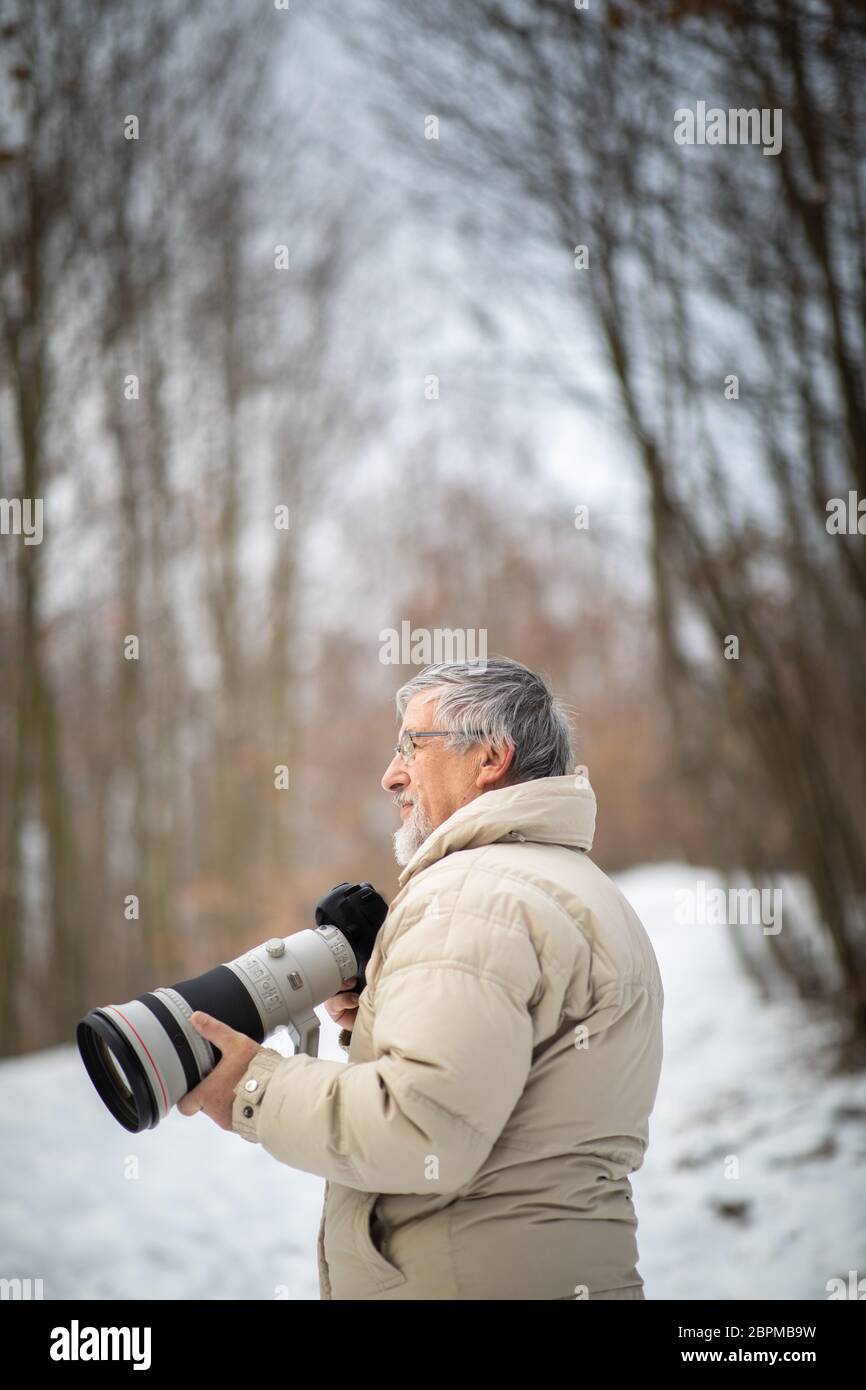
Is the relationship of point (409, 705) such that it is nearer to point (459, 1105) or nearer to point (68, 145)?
point (459, 1105)

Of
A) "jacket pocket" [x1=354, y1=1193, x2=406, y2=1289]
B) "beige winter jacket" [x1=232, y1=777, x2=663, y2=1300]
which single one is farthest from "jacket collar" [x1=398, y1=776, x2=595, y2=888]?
"jacket pocket" [x1=354, y1=1193, x2=406, y2=1289]

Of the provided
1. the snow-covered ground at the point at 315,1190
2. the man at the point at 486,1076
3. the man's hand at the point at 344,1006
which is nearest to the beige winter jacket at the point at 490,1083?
the man at the point at 486,1076

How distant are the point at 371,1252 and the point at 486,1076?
37cm

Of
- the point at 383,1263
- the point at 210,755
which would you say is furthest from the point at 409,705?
the point at 210,755

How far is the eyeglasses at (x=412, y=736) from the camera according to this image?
5.74ft

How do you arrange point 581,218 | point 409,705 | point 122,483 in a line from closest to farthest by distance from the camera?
1. point 409,705
2. point 581,218
3. point 122,483

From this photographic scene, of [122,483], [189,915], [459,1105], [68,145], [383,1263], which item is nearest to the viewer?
[459,1105]

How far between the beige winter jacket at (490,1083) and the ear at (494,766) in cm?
9

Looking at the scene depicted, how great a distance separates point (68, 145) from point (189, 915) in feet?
20.8

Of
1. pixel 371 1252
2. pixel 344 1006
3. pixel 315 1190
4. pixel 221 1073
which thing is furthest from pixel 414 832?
pixel 315 1190

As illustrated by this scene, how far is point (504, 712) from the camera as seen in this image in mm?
1747

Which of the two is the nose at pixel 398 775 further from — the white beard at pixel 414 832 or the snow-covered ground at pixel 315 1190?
the snow-covered ground at pixel 315 1190

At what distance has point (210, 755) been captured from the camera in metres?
10.3

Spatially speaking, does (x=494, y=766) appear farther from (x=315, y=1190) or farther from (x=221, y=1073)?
(x=315, y=1190)
